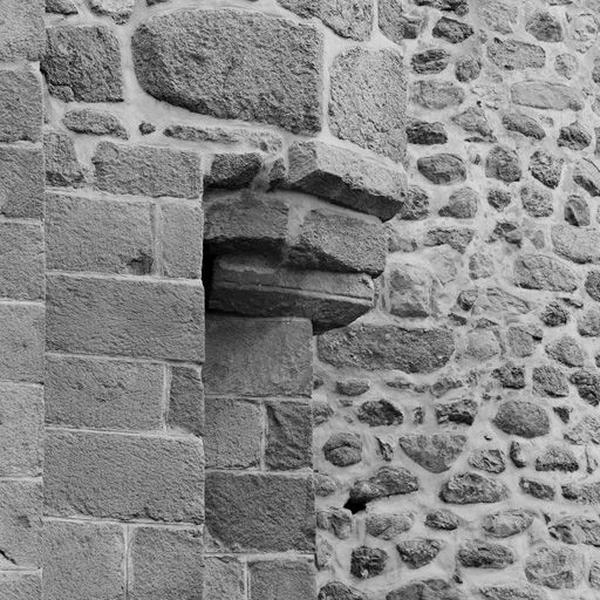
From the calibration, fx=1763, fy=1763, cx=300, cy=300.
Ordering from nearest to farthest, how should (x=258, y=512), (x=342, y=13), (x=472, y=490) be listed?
(x=342, y=13) → (x=258, y=512) → (x=472, y=490)

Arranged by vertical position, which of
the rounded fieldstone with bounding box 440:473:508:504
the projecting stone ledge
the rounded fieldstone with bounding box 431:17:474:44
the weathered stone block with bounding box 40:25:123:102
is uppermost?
the rounded fieldstone with bounding box 431:17:474:44

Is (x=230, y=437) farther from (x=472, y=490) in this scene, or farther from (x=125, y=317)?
(x=472, y=490)

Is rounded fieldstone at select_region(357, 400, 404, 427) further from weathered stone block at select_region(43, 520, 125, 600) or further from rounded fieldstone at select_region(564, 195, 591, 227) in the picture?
weathered stone block at select_region(43, 520, 125, 600)

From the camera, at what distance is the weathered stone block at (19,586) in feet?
11.5

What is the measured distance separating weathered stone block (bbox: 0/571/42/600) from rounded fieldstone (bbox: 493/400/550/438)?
332 centimetres

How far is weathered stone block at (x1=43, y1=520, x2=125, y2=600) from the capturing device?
4.02 metres

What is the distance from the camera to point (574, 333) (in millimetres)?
6910

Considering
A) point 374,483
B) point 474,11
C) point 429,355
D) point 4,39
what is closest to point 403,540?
point 374,483

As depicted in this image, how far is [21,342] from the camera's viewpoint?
3.70m

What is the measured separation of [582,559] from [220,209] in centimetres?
266

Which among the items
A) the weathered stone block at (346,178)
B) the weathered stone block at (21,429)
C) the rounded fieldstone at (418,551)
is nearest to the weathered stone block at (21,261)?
the weathered stone block at (21,429)

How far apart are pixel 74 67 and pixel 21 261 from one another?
0.84 metres

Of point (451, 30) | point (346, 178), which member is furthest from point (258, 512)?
point (451, 30)

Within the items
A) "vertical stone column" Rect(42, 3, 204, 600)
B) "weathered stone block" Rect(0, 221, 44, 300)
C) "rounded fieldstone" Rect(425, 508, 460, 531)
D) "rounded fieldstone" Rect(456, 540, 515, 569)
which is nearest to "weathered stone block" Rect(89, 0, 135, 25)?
"vertical stone column" Rect(42, 3, 204, 600)
